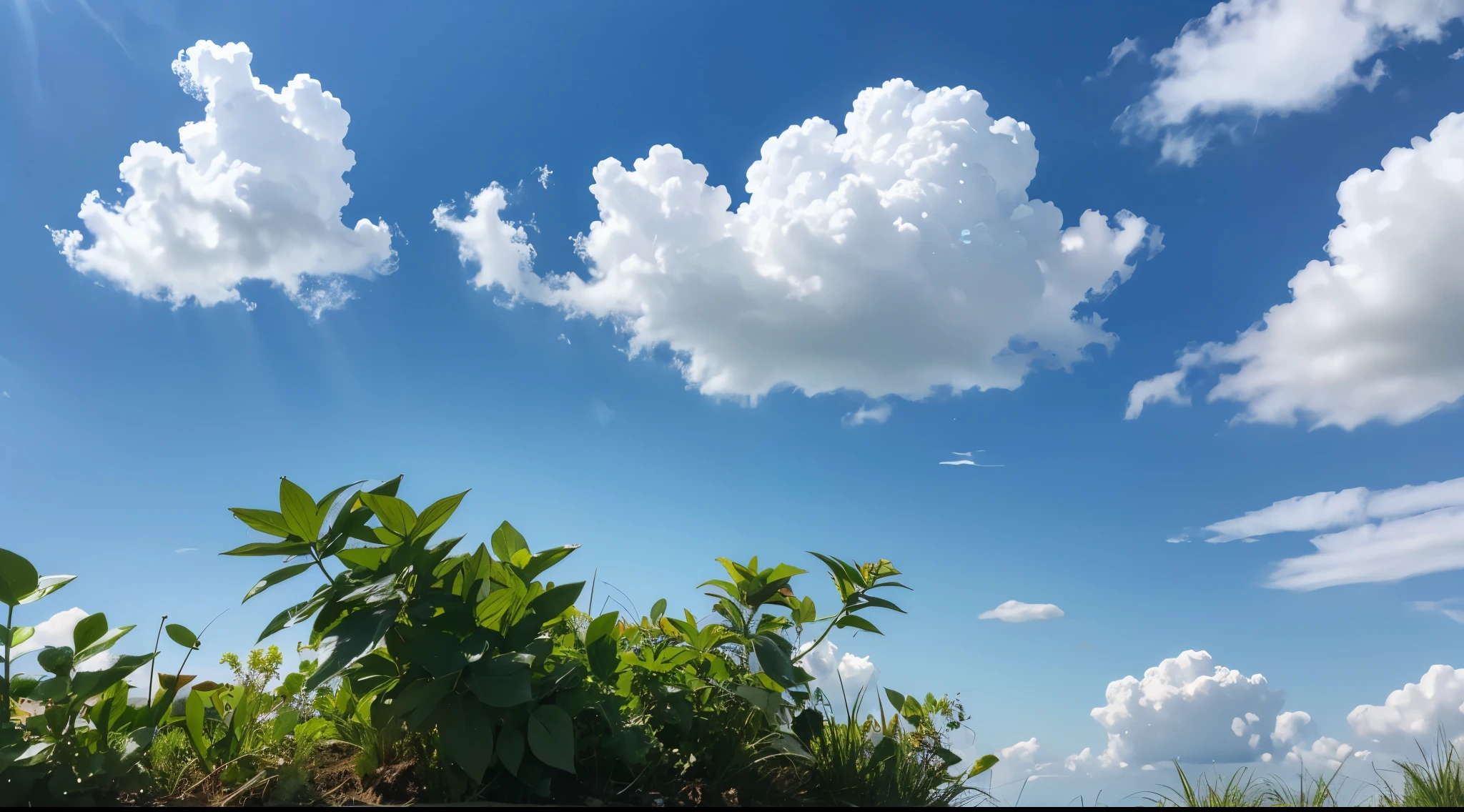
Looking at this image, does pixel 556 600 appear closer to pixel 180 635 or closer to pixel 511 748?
pixel 511 748

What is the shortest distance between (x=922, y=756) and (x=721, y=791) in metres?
1.14

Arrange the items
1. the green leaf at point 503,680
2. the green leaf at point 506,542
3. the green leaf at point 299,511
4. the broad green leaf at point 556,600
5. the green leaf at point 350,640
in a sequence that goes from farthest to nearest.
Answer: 1. the green leaf at point 506,542
2. the broad green leaf at point 556,600
3. the green leaf at point 299,511
4. the green leaf at point 503,680
5. the green leaf at point 350,640

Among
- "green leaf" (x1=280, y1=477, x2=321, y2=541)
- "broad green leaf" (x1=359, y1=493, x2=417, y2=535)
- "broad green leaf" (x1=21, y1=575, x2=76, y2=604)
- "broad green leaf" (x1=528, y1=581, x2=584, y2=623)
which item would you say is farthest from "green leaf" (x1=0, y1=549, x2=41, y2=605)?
"broad green leaf" (x1=528, y1=581, x2=584, y2=623)

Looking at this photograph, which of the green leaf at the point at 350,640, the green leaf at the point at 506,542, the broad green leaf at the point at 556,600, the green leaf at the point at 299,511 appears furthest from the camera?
the green leaf at the point at 506,542

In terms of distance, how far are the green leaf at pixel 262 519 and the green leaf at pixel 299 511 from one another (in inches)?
0.8

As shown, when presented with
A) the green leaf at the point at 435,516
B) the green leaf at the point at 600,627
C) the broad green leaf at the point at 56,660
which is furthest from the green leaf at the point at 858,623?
the broad green leaf at the point at 56,660

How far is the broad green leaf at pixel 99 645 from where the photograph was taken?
10.5 feet

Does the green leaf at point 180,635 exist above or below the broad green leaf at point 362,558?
below

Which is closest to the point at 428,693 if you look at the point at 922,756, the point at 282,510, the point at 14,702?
the point at 282,510

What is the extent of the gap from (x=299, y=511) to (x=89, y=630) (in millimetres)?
1325

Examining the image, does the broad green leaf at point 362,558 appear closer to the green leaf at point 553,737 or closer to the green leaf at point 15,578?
the green leaf at point 553,737

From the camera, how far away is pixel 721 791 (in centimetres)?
303

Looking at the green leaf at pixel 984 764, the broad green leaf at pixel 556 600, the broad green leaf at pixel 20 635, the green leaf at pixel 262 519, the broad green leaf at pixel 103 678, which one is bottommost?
the green leaf at pixel 984 764

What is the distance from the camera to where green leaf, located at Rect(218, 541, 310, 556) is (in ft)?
9.18
